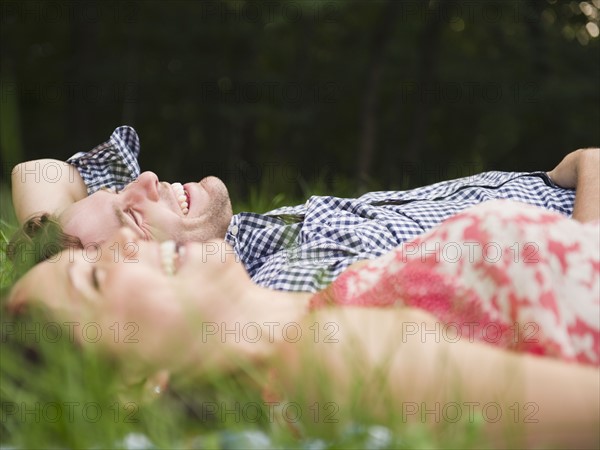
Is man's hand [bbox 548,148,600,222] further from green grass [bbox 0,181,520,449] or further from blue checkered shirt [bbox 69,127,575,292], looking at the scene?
green grass [bbox 0,181,520,449]

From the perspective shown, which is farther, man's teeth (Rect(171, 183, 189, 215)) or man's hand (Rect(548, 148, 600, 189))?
man's teeth (Rect(171, 183, 189, 215))

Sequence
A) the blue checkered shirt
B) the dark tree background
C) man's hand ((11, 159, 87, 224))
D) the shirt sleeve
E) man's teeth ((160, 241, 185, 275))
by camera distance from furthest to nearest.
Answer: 1. the dark tree background
2. the shirt sleeve
3. man's hand ((11, 159, 87, 224))
4. the blue checkered shirt
5. man's teeth ((160, 241, 185, 275))

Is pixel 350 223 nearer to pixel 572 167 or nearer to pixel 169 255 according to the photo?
pixel 572 167

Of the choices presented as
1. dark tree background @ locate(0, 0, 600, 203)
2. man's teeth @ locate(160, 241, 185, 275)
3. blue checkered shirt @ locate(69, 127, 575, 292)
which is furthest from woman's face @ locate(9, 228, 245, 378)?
dark tree background @ locate(0, 0, 600, 203)

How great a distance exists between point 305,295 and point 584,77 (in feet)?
31.4

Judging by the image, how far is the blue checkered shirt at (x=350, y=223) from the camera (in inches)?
97.1

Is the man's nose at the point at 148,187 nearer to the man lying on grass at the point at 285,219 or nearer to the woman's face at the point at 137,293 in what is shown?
the man lying on grass at the point at 285,219

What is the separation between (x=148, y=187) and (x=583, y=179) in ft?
4.94

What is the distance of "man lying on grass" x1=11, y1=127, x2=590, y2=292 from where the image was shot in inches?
99.1

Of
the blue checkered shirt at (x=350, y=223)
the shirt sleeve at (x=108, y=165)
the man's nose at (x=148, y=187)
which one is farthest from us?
the shirt sleeve at (x=108, y=165)

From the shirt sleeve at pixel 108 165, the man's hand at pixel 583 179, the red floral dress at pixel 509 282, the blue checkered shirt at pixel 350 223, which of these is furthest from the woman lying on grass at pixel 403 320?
the shirt sleeve at pixel 108 165

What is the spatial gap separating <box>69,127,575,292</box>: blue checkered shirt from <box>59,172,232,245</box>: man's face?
102mm

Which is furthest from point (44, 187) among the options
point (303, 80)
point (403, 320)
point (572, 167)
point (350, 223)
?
point (303, 80)

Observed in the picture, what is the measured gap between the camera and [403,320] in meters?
1.53
